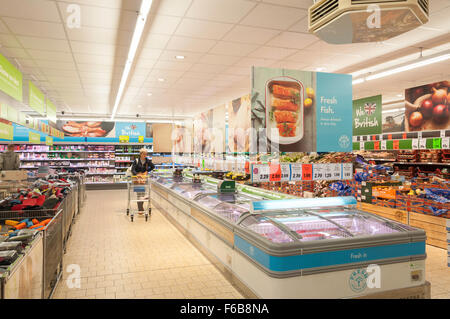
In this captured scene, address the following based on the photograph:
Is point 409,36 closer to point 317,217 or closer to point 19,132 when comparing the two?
point 317,217

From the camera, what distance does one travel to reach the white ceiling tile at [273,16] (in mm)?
4761

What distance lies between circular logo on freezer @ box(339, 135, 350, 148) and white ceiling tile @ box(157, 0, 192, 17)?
288 cm

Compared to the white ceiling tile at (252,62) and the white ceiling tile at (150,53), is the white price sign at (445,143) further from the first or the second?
the white ceiling tile at (150,53)

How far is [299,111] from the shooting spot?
4.29 metres

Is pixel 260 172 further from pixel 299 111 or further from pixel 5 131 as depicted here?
pixel 5 131

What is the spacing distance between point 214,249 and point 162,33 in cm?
386

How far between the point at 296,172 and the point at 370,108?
4.34 metres

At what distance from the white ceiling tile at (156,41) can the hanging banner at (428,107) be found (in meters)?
5.85

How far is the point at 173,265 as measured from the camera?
4672 millimetres

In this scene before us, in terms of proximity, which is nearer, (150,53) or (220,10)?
(220,10)

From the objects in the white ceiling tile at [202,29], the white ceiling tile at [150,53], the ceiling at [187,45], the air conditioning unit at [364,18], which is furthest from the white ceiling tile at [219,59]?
the air conditioning unit at [364,18]

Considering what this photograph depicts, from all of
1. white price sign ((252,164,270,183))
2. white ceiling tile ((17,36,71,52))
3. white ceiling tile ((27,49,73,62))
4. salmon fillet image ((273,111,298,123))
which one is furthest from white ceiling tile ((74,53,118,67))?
white price sign ((252,164,270,183))

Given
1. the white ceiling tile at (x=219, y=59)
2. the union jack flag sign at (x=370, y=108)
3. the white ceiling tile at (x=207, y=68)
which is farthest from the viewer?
the white ceiling tile at (x=207, y=68)

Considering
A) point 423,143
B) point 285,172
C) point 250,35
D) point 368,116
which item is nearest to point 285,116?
point 285,172
